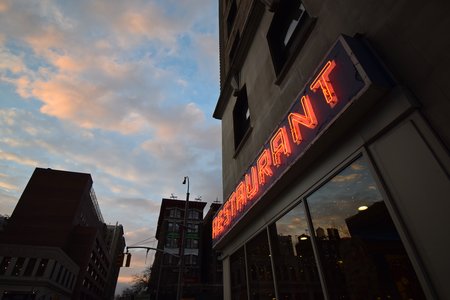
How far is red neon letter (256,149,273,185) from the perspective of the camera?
710 cm

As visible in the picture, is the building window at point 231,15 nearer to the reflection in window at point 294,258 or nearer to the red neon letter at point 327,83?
the red neon letter at point 327,83

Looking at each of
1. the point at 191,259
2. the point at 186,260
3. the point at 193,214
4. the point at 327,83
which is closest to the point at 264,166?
the point at 327,83

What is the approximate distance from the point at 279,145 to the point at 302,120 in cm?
118

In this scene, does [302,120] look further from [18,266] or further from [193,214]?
[193,214]

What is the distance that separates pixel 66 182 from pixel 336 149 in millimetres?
70281

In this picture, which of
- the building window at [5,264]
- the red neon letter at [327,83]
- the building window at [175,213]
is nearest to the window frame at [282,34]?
the red neon letter at [327,83]

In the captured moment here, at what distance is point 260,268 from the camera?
809 cm

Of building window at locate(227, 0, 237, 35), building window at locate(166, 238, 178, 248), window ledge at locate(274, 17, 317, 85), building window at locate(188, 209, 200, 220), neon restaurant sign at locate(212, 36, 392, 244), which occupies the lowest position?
neon restaurant sign at locate(212, 36, 392, 244)

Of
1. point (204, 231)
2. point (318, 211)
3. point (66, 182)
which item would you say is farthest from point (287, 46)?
point (204, 231)

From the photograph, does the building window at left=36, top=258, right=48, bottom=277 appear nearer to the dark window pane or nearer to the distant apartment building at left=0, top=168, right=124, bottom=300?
the distant apartment building at left=0, top=168, right=124, bottom=300

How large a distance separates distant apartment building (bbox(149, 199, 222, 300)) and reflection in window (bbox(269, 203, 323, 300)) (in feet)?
173

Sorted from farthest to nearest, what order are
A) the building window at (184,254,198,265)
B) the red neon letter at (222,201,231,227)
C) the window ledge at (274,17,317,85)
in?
the building window at (184,254,198,265)
the red neon letter at (222,201,231,227)
the window ledge at (274,17,317,85)

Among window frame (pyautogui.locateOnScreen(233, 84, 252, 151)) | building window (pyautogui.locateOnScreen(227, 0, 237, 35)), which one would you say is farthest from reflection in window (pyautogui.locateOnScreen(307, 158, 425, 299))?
building window (pyautogui.locateOnScreen(227, 0, 237, 35))

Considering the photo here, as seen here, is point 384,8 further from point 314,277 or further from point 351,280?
point 314,277
